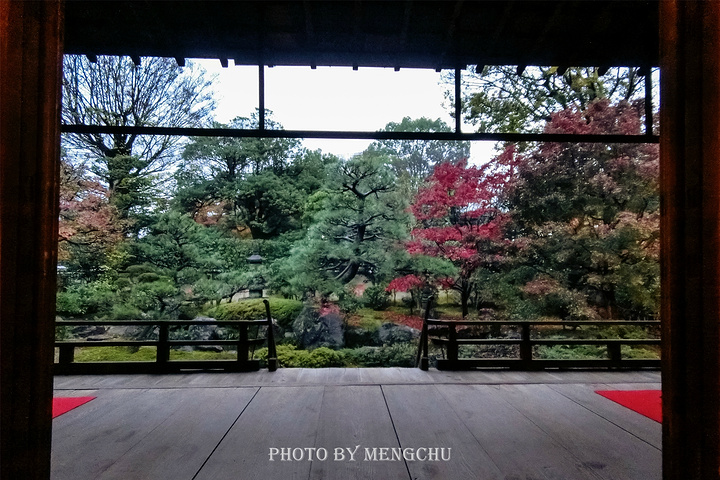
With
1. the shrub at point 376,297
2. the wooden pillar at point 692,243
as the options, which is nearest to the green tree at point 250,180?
the shrub at point 376,297

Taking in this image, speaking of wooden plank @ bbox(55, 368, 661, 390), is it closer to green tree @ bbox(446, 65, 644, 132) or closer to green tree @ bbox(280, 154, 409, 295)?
green tree @ bbox(280, 154, 409, 295)

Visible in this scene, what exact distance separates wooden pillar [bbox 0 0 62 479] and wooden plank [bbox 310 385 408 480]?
1.28m

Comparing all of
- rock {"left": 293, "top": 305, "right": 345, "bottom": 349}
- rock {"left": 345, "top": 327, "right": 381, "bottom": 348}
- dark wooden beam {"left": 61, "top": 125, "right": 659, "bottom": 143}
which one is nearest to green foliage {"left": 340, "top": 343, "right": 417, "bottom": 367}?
rock {"left": 345, "top": 327, "right": 381, "bottom": 348}

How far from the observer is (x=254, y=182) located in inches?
348

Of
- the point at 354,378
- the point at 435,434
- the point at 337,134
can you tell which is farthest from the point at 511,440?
the point at 337,134

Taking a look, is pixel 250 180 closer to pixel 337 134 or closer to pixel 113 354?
pixel 113 354

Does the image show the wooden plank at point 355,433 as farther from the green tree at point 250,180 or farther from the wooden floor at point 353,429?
the green tree at point 250,180

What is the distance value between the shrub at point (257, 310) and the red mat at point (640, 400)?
19.7 ft

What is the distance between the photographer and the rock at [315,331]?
25.6ft

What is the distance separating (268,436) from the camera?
7.50ft

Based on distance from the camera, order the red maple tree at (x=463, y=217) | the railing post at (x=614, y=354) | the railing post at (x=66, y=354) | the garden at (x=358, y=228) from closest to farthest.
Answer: the railing post at (x=66, y=354) → the railing post at (x=614, y=354) → the garden at (x=358, y=228) → the red maple tree at (x=463, y=217)

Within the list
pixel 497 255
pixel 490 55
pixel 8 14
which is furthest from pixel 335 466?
pixel 497 255

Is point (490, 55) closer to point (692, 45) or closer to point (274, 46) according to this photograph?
point (274, 46)

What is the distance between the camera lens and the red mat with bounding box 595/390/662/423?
2722 millimetres
